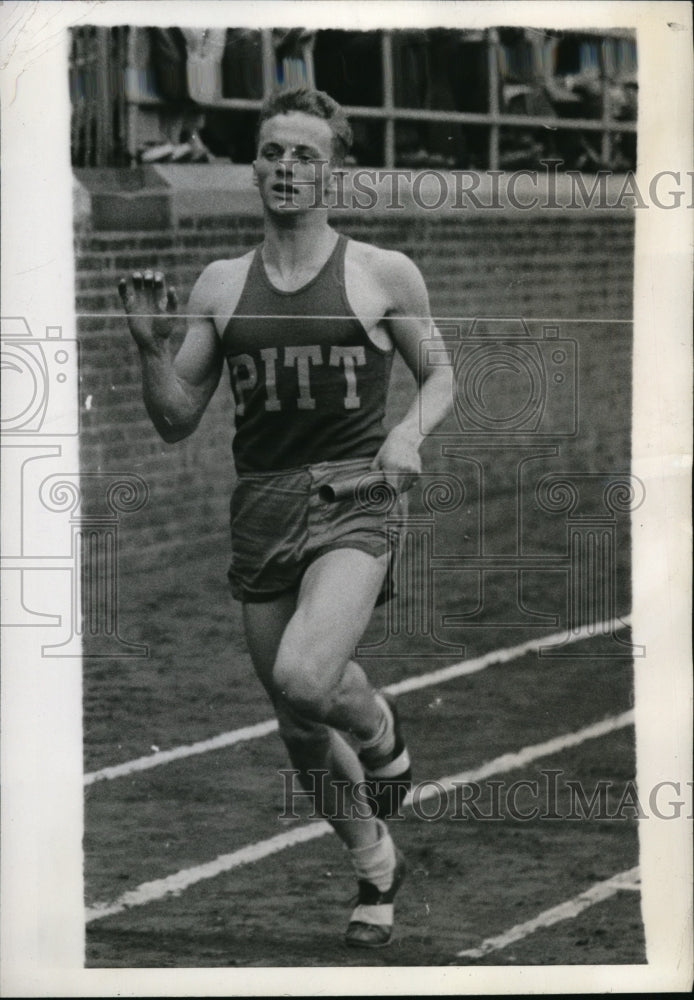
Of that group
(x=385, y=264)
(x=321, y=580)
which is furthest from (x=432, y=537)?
(x=385, y=264)

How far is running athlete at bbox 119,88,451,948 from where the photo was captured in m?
4.72

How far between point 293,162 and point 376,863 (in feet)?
6.92

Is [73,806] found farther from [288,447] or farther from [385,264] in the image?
[385,264]

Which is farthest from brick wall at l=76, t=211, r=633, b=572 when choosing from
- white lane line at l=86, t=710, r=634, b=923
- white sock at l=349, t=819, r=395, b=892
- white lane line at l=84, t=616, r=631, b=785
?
white sock at l=349, t=819, r=395, b=892

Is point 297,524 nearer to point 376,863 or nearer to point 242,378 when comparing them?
point 242,378

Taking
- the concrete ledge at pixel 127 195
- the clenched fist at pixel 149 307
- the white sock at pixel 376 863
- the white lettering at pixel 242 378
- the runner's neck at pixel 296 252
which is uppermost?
the concrete ledge at pixel 127 195

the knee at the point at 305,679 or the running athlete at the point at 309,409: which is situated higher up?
the running athlete at the point at 309,409

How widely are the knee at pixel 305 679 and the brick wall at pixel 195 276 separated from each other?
41 cm

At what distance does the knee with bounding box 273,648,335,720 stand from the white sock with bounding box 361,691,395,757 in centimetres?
17

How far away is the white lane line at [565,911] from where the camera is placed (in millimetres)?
4859

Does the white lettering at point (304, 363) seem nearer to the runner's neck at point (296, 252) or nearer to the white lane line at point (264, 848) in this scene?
the runner's neck at point (296, 252)

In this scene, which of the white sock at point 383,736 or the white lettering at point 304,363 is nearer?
the white lettering at point 304,363

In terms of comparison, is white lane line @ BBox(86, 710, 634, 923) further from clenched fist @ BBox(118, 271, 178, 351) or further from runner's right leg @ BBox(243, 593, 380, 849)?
clenched fist @ BBox(118, 271, 178, 351)

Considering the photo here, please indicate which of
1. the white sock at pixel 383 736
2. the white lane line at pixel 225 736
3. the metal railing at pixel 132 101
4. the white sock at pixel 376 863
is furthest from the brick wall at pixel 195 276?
the white sock at pixel 376 863
